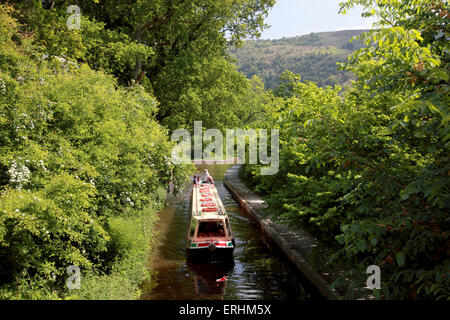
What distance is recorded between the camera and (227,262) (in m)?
13.5

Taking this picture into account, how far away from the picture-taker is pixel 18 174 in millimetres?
7395

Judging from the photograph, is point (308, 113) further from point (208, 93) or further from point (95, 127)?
point (208, 93)

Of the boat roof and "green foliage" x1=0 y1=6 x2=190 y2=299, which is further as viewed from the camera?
the boat roof

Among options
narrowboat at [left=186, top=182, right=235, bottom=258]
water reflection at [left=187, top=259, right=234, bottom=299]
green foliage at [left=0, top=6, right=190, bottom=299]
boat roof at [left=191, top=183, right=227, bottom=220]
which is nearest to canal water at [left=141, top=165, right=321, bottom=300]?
water reflection at [left=187, top=259, right=234, bottom=299]

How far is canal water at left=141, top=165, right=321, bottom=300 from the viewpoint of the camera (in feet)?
35.4

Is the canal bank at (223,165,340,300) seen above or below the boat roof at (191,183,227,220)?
below

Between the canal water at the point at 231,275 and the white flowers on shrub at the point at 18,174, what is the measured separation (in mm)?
4669

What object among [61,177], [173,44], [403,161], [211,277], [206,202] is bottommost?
[211,277]

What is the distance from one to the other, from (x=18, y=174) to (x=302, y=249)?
9.03 metres

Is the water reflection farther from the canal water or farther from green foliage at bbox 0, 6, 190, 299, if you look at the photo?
green foliage at bbox 0, 6, 190, 299

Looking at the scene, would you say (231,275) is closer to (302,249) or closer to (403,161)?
(302,249)

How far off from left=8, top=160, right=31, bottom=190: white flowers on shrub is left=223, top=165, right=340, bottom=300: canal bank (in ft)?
20.6

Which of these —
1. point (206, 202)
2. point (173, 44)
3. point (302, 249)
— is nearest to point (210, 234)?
point (206, 202)
